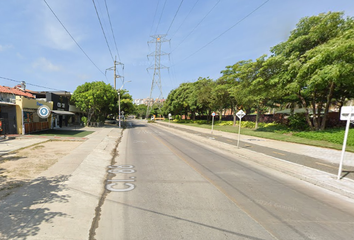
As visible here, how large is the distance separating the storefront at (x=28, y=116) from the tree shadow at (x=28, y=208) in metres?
15.5

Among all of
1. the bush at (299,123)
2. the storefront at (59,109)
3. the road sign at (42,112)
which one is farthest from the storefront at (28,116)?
the bush at (299,123)

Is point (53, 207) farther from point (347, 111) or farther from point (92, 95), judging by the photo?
point (92, 95)

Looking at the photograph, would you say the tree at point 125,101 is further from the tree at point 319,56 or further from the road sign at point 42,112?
the tree at point 319,56

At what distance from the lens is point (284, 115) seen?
32.1 m

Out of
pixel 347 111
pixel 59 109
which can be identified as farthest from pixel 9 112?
pixel 347 111

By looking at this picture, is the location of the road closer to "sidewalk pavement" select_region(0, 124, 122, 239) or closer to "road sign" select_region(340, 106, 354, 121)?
"sidewalk pavement" select_region(0, 124, 122, 239)

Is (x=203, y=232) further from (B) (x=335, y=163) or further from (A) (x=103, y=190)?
(B) (x=335, y=163)

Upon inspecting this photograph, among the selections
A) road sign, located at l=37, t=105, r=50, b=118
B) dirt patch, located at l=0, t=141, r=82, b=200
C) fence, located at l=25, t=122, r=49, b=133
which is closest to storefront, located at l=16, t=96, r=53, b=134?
fence, located at l=25, t=122, r=49, b=133

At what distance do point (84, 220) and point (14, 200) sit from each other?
2207mm

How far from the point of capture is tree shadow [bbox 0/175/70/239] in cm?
316

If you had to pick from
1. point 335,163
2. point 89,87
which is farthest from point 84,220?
point 89,87

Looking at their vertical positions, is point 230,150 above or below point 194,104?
below

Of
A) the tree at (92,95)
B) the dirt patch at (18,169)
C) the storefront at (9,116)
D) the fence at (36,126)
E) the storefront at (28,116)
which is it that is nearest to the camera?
the dirt patch at (18,169)

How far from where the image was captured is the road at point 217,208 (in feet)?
11.1
